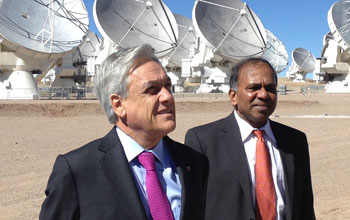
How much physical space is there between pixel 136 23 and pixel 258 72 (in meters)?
32.8

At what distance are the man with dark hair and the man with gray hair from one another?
0.62 m

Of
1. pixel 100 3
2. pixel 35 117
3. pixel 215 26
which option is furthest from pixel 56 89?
pixel 35 117

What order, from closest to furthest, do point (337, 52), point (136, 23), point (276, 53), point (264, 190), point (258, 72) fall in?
point (264, 190)
point (258, 72)
point (136, 23)
point (337, 52)
point (276, 53)

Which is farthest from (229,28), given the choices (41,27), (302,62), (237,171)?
(302,62)

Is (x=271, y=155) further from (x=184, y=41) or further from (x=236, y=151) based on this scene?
(x=184, y=41)

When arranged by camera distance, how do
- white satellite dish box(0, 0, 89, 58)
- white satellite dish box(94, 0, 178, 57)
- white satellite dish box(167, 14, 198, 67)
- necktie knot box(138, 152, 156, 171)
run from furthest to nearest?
white satellite dish box(167, 14, 198, 67)
white satellite dish box(94, 0, 178, 57)
white satellite dish box(0, 0, 89, 58)
necktie knot box(138, 152, 156, 171)

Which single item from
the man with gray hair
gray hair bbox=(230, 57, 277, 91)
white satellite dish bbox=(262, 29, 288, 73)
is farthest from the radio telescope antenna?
the man with gray hair

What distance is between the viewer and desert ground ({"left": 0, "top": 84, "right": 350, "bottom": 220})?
22.0 ft

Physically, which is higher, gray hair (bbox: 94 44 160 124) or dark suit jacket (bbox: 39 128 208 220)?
gray hair (bbox: 94 44 160 124)

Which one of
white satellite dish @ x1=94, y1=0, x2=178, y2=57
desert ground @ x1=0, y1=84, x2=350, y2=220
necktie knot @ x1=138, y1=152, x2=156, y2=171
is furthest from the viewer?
white satellite dish @ x1=94, y1=0, x2=178, y2=57

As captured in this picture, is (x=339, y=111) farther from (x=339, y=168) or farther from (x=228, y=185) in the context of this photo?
(x=228, y=185)

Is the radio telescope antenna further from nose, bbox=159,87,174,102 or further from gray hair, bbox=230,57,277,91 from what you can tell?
nose, bbox=159,87,174,102

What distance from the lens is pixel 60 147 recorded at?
11.8m

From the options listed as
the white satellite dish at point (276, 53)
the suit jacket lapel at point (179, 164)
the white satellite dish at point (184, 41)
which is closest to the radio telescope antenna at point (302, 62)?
the white satellite dish at point (276, 53)
